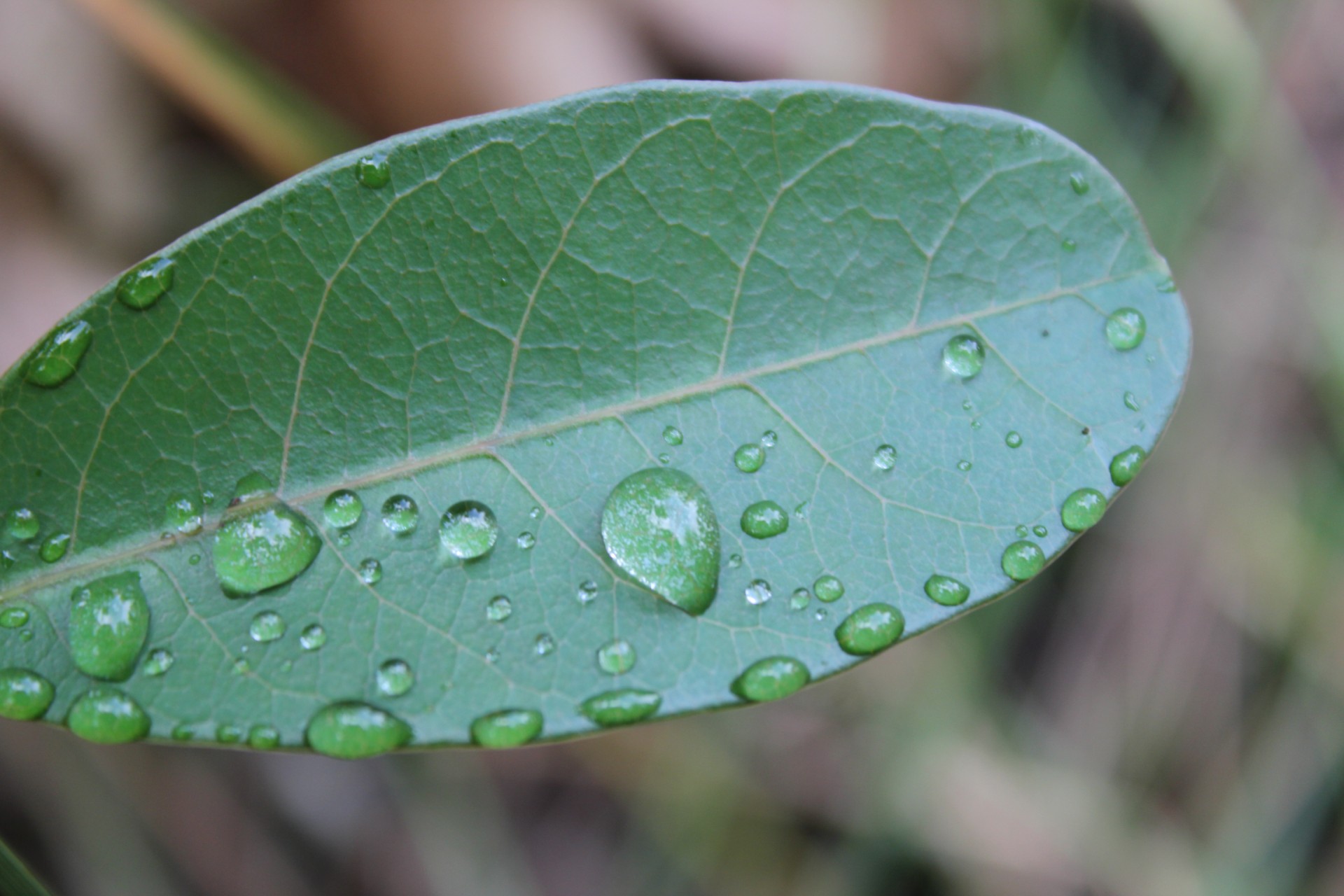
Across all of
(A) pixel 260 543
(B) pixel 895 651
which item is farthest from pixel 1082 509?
(B) pixel 895 651

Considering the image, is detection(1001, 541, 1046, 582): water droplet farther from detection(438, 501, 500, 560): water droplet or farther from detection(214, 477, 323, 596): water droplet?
detection(214, 477, 323, 596): water droplet

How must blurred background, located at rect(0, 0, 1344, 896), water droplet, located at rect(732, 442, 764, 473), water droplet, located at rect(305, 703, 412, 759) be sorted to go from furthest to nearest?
blurred background, located at rect(0, 0, 1344, 896), water droplet, located at rect(732, 442, 764, 473), water droplet, located at rect(305, 703, 412, 759)

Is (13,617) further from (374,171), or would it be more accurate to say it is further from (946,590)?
(946,590)

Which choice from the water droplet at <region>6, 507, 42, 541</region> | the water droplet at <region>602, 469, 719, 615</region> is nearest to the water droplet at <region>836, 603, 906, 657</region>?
the water droplet at <region>602, 469, 719, 615</region>

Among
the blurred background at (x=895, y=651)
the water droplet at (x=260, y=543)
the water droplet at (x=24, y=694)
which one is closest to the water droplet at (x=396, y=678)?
the water droplet at (x=260, y=543)

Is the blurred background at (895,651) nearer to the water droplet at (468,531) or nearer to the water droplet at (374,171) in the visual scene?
the water droplet at (374,171)

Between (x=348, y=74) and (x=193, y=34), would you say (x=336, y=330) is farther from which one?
(x=348, y=74)
